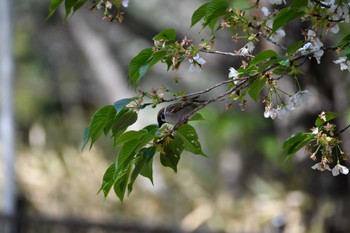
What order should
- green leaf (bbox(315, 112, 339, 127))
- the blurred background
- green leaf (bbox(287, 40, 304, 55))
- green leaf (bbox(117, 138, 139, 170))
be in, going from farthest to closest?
the blurred background
green leaf (bbox(315, 112, 339, 127))
green leaf (bbox(117, 138, 139, 170))
green leaf (bbox(287, 40, 304, 55))

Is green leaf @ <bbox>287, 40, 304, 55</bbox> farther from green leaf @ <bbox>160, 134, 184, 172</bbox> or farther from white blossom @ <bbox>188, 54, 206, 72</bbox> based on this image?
green leaf @ <bbox>160, 134, 184, 172</bbox>

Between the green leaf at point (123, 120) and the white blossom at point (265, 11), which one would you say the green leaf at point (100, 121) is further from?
the white blossom at point (265, 11)

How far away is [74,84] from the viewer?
66.8 feet

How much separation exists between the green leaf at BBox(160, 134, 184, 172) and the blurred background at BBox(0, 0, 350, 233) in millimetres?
1857

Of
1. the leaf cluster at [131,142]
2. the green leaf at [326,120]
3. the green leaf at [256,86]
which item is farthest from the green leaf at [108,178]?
the green leaf at [326,120]

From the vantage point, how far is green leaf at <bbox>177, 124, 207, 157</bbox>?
222cm

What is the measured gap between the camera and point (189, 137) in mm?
2240

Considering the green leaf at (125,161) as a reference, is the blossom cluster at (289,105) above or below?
above

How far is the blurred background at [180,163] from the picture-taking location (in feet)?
24.6

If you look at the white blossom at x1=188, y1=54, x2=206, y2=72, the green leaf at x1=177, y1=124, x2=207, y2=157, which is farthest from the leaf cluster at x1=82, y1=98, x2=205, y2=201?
the white blossom at x1=188, y1=54, x2=206, y2=72

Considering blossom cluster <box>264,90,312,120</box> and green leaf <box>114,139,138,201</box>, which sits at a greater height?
blossom cluster <box>264,90,312,120</box>

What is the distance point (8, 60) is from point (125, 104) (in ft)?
31.1

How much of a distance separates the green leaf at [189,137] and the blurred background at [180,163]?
74.1 inches

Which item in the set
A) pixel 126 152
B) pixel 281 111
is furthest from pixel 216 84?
pixel 126 152
